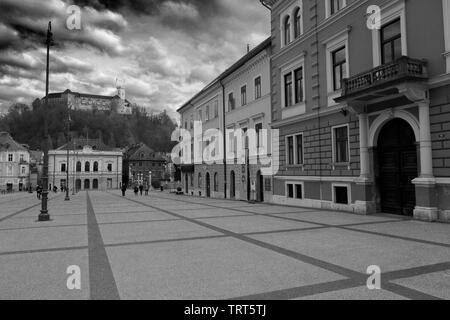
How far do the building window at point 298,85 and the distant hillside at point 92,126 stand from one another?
8223 centimetres

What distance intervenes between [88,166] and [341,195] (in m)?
90.6

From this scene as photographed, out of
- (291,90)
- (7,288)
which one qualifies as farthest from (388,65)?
(7,288)

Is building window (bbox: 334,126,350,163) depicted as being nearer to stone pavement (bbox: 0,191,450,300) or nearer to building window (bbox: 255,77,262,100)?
stone pavement (bbox: 0,191,450,300)

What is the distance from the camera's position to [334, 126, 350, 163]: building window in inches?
720

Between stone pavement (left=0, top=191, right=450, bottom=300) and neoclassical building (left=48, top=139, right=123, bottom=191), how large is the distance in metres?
88.9

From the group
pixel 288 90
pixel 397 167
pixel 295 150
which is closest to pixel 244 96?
pixel 288 90

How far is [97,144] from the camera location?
102875mm

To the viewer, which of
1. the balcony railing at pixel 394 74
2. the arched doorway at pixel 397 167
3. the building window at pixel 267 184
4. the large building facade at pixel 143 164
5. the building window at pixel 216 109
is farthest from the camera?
the large building facade at pixel 143 164

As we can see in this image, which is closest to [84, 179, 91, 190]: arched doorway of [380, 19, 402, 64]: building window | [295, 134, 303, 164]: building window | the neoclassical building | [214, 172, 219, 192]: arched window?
the neoclassical building

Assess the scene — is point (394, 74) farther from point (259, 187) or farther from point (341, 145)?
point (259, 187)

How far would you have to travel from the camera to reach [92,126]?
118750 millimetres

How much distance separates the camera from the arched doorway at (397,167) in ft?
48.8

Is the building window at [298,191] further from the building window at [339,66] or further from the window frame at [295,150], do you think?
the building window at [339,66]

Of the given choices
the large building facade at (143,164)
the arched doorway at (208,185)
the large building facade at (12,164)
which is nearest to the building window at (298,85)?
the arched doorway at (208,185)
